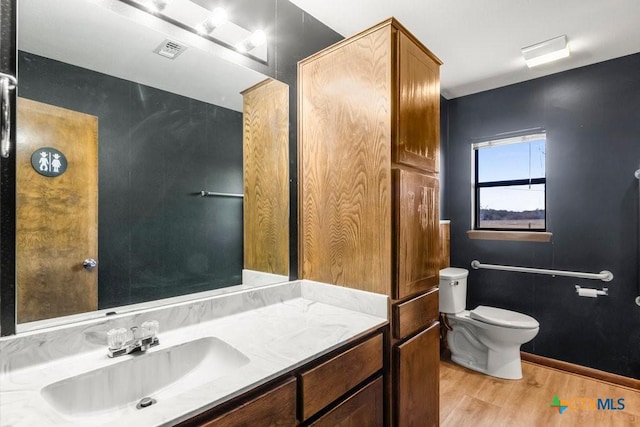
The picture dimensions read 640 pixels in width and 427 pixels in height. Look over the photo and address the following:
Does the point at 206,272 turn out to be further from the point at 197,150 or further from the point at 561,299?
the point at 561,299

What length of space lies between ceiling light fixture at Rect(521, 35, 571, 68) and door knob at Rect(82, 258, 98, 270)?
2863 millimetres

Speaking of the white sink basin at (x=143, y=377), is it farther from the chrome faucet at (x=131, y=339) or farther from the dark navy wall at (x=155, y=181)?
the dark navy wall at (x=155, y=181)

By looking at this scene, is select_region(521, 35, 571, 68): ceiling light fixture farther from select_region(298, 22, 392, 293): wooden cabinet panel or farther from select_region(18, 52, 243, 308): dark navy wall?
select_region(18, 52, 243, 308): dark navy wall

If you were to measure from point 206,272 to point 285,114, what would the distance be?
90 centimetres

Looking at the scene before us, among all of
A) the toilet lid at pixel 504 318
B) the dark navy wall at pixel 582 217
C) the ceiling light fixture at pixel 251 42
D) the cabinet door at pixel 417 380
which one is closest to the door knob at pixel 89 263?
the ceiling light fixture at pixel 251 42

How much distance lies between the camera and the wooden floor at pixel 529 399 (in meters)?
1.93

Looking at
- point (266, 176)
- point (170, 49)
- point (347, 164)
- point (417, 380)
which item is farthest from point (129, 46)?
point (417, 380)

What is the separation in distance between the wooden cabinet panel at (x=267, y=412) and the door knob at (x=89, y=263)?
2.26 ft

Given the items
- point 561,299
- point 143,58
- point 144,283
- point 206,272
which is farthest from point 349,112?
point 561,299

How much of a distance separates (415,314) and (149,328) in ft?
3.72

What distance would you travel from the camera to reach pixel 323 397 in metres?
1.00

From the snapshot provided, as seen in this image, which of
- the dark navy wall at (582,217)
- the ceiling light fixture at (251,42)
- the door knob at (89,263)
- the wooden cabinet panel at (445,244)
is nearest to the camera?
the door knob at (89,263)

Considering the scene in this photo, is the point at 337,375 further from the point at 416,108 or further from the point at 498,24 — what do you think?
the point at 498,24

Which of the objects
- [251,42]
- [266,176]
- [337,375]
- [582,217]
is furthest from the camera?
[582,217]
